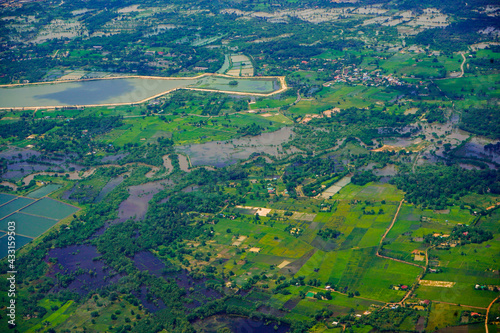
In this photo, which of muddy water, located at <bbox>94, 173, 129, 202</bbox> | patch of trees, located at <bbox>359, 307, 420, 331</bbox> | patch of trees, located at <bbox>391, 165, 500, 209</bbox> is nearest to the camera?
patch of trees, located at <bbox>359, 307, 420, 331</bbox>

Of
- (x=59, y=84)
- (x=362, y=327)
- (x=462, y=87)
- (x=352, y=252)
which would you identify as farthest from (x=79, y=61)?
(x=362, y=327)

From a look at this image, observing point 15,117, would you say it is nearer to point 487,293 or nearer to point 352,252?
point 352,252

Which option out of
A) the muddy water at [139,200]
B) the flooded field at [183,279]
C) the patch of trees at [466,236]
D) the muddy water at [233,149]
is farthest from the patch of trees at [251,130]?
the patch of trees at [466,236]

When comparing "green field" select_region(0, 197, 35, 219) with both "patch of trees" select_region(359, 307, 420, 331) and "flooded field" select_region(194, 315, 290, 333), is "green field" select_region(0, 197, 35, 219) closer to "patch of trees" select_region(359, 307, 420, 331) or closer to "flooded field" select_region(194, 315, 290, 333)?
"flooded field" select_region(194, 315, 290, 333)

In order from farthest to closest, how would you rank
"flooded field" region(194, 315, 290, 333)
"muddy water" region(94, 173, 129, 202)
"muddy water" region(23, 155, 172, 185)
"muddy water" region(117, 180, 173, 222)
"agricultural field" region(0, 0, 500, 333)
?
"muddy water" region(23, 155, 172, 185), "muddy water" region(94, 173, 129, 202), "muddy water" region(117, 180, 173, 222), "agricultural field" region(0, 0, 500, 333), "flooded field" region(194, 315, 290, 333)

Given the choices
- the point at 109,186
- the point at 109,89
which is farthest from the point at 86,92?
the point at 109,186

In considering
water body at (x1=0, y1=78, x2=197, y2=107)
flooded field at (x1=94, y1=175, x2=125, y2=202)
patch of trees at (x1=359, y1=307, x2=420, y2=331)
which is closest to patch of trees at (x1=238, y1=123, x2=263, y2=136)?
flooded field at (x1=94, y1=175, x2=125, y2=202)
